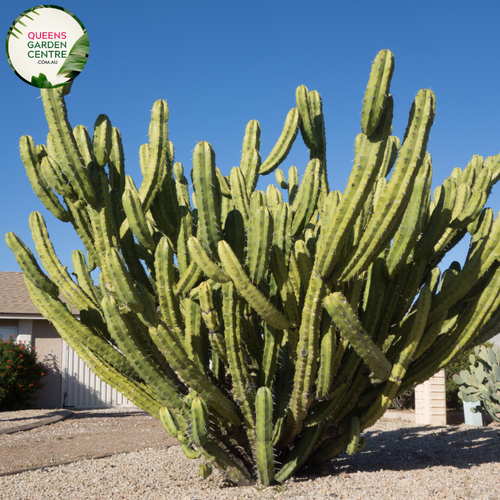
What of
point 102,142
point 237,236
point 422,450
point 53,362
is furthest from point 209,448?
point 53,362

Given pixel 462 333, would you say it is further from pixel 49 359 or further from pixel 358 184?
pixel 49 359

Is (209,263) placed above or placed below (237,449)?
above

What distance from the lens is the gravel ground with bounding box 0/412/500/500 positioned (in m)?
4.69

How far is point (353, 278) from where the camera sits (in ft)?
15.0

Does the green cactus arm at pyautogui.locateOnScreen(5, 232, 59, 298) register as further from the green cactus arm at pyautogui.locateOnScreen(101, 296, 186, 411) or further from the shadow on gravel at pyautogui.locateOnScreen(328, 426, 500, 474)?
the shadow on gravel at pyautogui.locateOnScreen(328, 426, 500, 474)

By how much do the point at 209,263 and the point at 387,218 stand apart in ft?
4.84

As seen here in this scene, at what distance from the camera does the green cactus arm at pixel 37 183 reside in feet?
17.1

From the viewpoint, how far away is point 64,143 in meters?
4.81

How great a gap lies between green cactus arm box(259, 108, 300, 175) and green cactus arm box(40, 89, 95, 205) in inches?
80.0

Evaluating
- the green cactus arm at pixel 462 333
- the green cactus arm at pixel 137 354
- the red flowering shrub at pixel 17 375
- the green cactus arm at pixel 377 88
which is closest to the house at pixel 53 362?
the red flowering shrub at pixel 17 375

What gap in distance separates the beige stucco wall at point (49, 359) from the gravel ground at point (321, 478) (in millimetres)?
7455

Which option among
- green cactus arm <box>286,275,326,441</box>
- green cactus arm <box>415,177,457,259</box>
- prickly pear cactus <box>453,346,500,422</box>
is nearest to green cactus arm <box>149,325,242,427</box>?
green cactus arm <box>286,275,326,441</box>

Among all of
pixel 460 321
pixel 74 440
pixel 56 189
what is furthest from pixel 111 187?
pixel 74 440

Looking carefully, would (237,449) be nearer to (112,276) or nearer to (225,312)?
(225,312)
